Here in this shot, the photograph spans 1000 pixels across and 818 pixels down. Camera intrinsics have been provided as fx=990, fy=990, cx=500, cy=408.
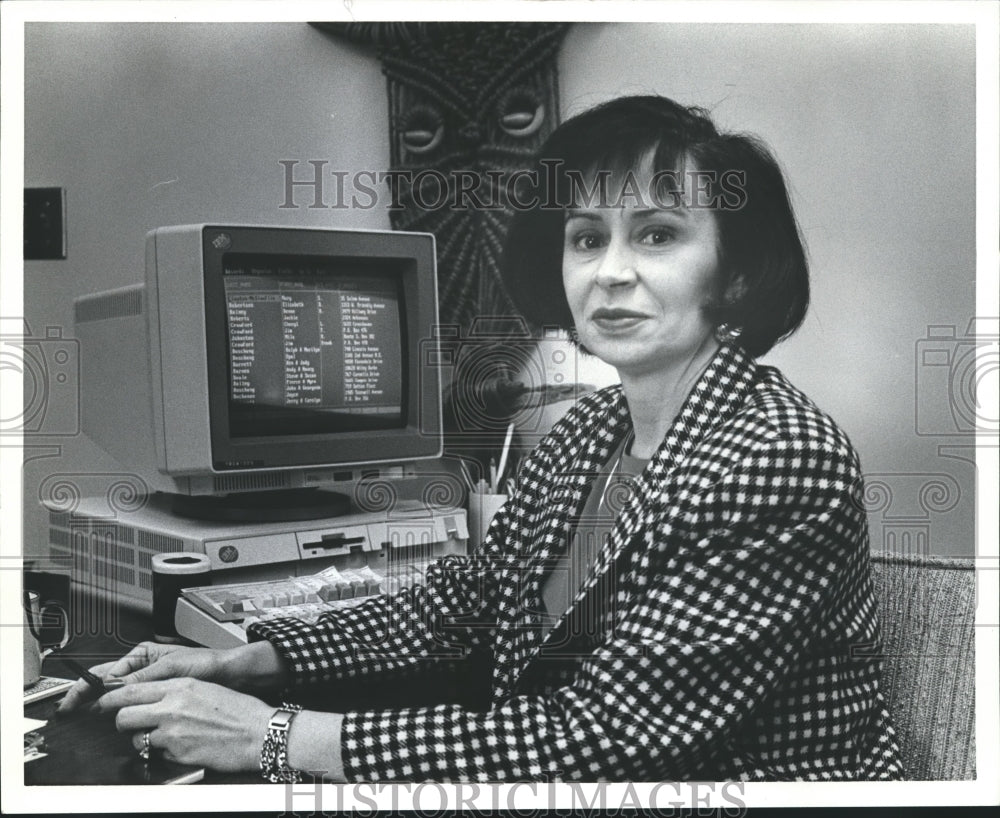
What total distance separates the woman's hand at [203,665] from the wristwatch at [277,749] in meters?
0.09

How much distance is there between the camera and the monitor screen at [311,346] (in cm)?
138

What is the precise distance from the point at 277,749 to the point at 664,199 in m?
0.89

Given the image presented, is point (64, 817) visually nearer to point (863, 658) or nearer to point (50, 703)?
point (50, 703)

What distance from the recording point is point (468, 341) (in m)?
1.46

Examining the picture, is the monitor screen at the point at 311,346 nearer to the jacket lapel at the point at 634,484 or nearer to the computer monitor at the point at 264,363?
the computer monitor at the point at 264,363

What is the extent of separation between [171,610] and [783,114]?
1.11m

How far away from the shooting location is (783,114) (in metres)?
1.45

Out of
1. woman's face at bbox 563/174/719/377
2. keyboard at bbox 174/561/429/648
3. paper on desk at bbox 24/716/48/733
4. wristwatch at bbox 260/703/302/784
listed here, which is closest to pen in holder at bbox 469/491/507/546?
keyboard at bbox 174/561/429/648

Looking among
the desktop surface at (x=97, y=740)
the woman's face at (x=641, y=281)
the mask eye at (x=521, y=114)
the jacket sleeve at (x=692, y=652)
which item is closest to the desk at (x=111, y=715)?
the desktop surface at (x=97, y=740)

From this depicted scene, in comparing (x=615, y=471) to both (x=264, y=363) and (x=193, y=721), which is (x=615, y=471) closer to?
(x=264, y=363)

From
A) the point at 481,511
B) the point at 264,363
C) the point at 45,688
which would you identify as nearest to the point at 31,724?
the point at 45,688

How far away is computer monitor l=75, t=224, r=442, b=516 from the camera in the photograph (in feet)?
4.45

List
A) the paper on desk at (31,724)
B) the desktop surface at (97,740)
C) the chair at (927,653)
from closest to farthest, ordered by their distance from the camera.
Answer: the desktop surface at (97,740) < the paper on desk at (31,724) < the chair at (927,653)

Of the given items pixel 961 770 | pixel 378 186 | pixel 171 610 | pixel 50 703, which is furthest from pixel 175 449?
pixel 961 770
